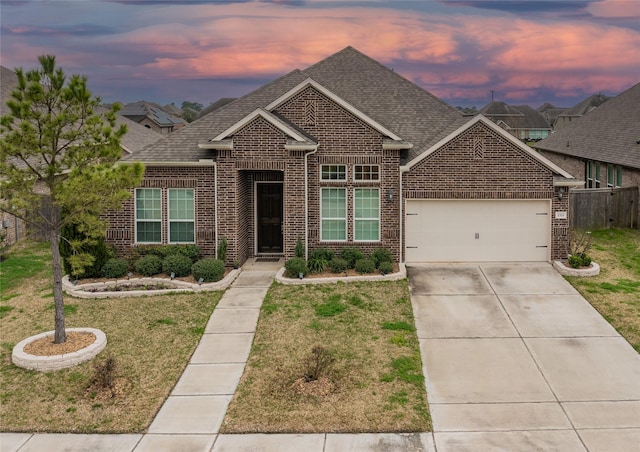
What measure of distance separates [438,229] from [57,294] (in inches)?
438

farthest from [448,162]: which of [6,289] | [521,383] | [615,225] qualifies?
[6,289]

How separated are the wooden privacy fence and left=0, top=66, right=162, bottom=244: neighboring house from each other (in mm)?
17589

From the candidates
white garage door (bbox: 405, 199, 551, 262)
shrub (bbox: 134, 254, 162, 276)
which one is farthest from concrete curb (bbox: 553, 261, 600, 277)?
shrub (bbox: 134, 254, 162, 276)

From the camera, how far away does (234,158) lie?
17.4m

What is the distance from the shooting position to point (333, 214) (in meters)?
18.0

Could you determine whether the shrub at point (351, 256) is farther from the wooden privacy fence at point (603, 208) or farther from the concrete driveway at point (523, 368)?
the wooden privacy fence at point (603, 208)

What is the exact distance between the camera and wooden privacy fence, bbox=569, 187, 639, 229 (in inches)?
935

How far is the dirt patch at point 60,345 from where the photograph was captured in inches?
437

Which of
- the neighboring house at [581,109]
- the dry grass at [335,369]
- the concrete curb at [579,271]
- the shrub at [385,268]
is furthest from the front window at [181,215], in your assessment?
the neighboring house at [581,109]

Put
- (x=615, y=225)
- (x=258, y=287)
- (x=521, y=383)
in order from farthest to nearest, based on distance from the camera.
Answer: (x=615, y=225)
(x=258, y=287)
(x=521, y=383)

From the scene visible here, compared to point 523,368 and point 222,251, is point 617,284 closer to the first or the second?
point 523,368

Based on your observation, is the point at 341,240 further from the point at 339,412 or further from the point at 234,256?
the point at 339,412

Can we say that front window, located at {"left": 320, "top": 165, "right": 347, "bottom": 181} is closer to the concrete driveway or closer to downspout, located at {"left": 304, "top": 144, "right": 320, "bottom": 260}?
downspout, located at {"left": 304, "top": 144, "right": 320, "bottom": 260}

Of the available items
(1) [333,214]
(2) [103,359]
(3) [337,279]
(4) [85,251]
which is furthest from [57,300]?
(1) [333,214]
